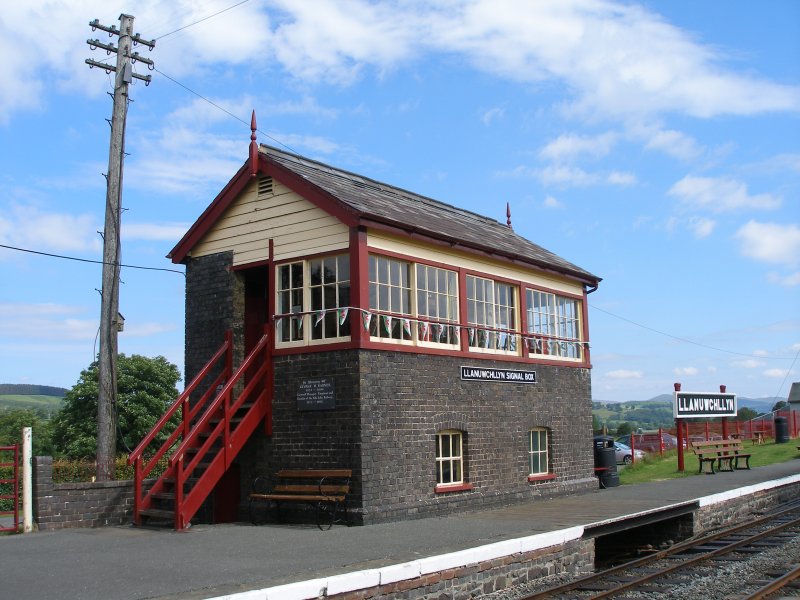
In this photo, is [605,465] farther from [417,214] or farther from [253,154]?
[253,154]

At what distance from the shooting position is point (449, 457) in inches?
579

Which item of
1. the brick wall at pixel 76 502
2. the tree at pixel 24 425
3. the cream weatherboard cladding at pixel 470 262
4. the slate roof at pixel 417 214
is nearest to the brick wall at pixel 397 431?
the cream weatherboard cladding at pixel 470 262

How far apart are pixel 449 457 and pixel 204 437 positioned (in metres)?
4.36

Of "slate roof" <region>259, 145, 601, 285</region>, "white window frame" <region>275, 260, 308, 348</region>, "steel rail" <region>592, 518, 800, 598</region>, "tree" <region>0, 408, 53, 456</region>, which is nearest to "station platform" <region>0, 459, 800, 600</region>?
"steel rail" <region>592, 518, 800, 598</region>

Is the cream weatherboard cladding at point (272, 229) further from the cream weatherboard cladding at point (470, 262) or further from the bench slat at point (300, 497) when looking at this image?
the bench slat at point (300, 497)

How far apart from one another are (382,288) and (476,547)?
17.8 ft

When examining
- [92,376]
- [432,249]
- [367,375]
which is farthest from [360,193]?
[92,376]

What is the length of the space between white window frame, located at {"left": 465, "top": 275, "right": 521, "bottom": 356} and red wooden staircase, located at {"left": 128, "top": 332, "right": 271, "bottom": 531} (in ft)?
13.5

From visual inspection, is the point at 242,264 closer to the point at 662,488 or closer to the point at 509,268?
the point at 509,268

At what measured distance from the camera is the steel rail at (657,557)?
9.77 metres

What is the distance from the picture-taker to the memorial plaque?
13211 millimetres

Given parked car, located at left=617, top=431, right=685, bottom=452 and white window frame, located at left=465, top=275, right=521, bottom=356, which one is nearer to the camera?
white window frame, located at left=465, top=275, right=521, bottom=356

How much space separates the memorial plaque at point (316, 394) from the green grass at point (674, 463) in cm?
1045

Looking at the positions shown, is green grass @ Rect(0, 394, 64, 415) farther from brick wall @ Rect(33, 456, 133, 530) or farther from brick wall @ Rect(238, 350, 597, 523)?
brick wall @ Rect(238, 350, 597, 523)
